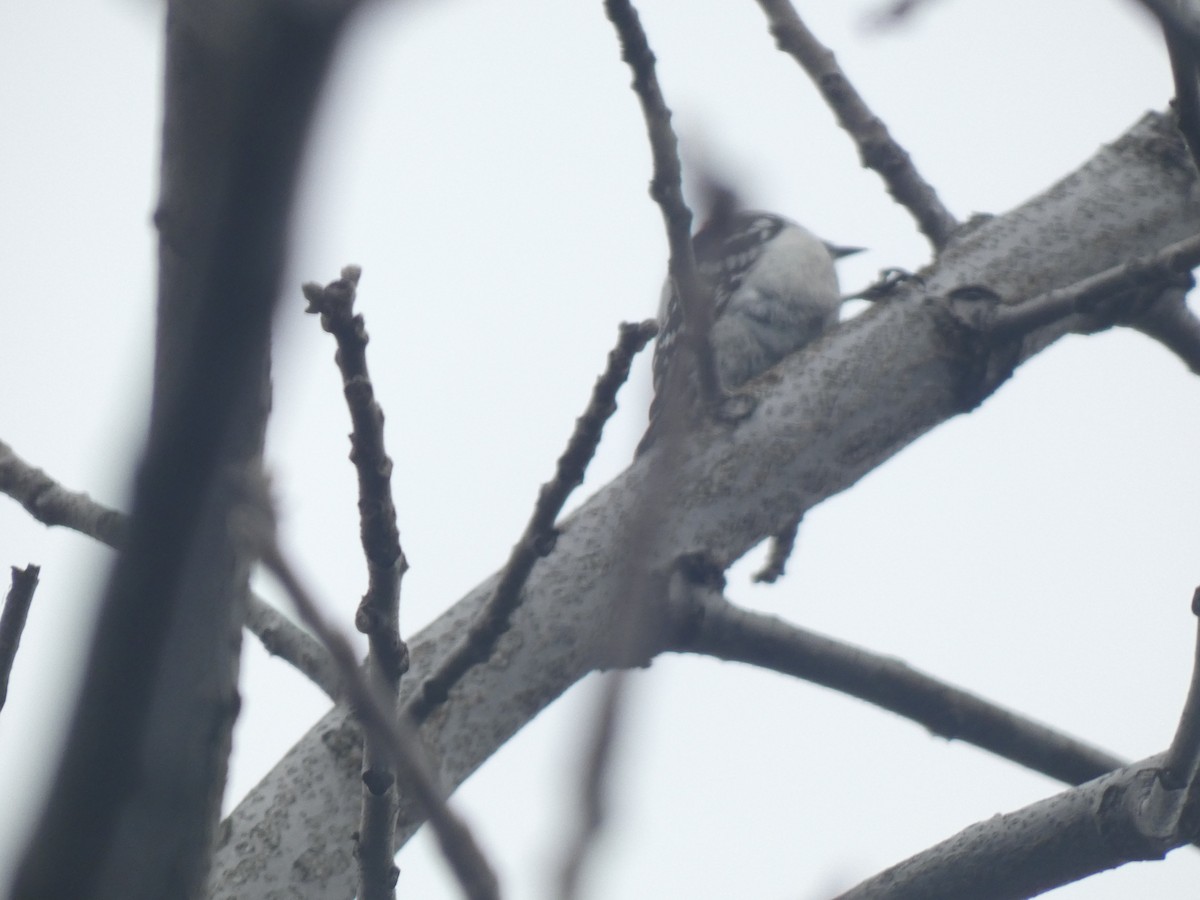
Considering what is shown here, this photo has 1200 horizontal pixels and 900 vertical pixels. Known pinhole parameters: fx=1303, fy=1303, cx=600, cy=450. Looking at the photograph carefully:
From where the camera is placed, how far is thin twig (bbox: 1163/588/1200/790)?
61.5 inches

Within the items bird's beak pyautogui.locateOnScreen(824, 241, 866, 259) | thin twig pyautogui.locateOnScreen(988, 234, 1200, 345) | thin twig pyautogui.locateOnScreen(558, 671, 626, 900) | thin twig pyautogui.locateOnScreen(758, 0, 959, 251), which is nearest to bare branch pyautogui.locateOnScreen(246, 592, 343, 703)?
thin twig pyautogui.locateOnScreen(988, 234, 1200, 345)

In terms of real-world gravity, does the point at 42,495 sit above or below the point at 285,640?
above

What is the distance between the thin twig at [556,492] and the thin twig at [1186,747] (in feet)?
2.41

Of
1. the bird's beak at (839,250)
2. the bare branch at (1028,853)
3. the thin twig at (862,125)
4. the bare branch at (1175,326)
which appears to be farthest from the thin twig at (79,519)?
the bird's beak at (839,250)

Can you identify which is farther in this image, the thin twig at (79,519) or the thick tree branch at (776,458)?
the thin twig at (79,519)

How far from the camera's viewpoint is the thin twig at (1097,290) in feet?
7.36

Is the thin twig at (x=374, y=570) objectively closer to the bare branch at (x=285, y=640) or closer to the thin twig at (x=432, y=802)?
the thin twig at (x=432, y=802)

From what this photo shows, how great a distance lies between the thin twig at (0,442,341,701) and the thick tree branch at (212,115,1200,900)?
408mm

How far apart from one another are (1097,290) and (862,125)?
2.61ft

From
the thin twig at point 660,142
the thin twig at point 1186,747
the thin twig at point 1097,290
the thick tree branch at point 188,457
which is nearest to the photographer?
the thick tree branch at point 188,457

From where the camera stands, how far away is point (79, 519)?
232cm

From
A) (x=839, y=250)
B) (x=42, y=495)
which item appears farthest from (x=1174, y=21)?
(x=839, y=250)

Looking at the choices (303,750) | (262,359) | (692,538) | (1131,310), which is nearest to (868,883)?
(692,538)

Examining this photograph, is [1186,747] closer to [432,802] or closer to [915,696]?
[915,696]
